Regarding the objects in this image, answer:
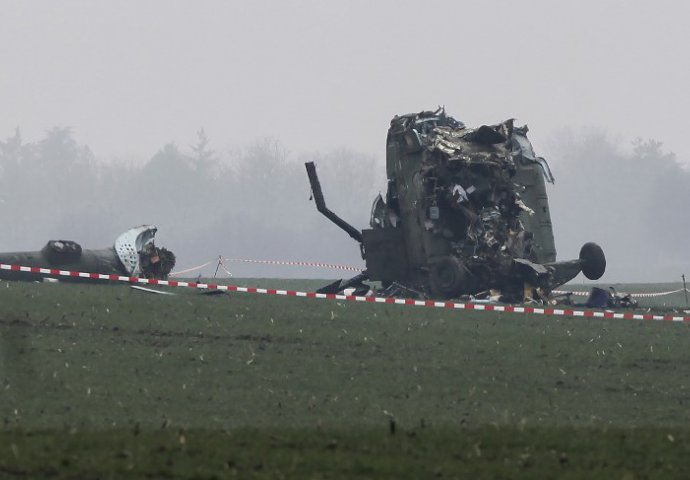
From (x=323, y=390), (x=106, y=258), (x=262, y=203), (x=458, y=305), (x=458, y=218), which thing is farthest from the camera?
(x=262, y=203)

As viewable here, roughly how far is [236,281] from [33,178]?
115 meters

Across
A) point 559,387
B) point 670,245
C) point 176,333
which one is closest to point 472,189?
point 176,333

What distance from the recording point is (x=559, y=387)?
17.5 metres

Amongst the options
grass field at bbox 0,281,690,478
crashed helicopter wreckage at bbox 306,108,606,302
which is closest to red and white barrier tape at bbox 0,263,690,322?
grass field at bbox 0,281,690,478

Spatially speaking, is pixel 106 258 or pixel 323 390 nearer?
pixel 323 390

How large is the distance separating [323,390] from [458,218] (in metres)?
15.6

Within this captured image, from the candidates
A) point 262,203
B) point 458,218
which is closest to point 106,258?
point 458,218

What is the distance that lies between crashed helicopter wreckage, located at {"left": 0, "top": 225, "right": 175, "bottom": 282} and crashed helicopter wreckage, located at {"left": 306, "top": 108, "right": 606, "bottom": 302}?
4.18m

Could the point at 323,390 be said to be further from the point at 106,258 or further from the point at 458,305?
the point at 106,258

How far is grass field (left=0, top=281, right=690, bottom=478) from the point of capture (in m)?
11.3

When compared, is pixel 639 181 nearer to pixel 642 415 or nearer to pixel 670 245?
pixel 670 245

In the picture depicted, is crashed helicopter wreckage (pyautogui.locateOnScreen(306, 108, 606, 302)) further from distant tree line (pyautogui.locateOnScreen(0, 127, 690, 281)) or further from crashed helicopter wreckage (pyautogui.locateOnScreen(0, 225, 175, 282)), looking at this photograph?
distant tree line (pyautogui.locateOnScreen(0, 127, 690, 281))

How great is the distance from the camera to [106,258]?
3156cm

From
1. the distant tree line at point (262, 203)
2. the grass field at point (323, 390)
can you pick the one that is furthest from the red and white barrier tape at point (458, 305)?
the distant tree line at point (262, 203)
